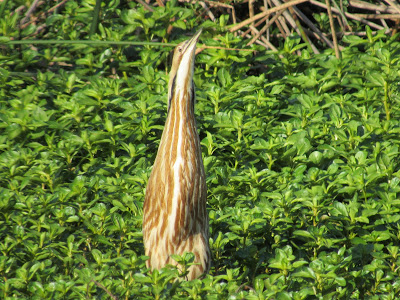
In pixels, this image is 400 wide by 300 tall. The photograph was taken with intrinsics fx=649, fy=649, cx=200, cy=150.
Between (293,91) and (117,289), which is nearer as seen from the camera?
(117,289)

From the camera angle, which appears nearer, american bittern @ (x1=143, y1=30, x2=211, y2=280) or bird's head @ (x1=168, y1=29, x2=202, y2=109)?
bird's head @ (x1=168, y1=29, x2=202, y2=109)

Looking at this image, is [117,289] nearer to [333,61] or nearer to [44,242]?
[44,242]

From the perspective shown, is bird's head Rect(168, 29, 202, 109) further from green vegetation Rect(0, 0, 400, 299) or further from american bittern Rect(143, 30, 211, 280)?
green vegetation Rect(0, 0, 400, 299)

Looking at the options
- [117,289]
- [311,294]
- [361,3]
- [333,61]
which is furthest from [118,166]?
[361,3]

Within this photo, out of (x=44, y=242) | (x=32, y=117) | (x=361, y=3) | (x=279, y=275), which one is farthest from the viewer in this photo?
(x=361, y=3)

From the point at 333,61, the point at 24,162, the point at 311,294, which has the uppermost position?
the point at 333,61

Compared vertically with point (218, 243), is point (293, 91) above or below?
above

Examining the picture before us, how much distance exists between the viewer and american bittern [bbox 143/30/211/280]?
2754 millimetres

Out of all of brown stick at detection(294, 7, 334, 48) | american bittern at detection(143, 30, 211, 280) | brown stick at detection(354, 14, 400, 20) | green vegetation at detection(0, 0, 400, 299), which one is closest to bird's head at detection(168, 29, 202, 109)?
american bittern at detection(143, 30, 211, 280)

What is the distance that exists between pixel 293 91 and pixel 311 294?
1913mm

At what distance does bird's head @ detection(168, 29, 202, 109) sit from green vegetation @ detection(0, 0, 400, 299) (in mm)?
576

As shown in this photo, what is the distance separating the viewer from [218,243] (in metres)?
2.95

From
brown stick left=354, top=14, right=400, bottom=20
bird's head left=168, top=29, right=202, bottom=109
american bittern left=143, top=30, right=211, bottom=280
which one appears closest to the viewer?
bird's head left=168, top=29, right=202, bottom=109

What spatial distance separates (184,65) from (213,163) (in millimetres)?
955
